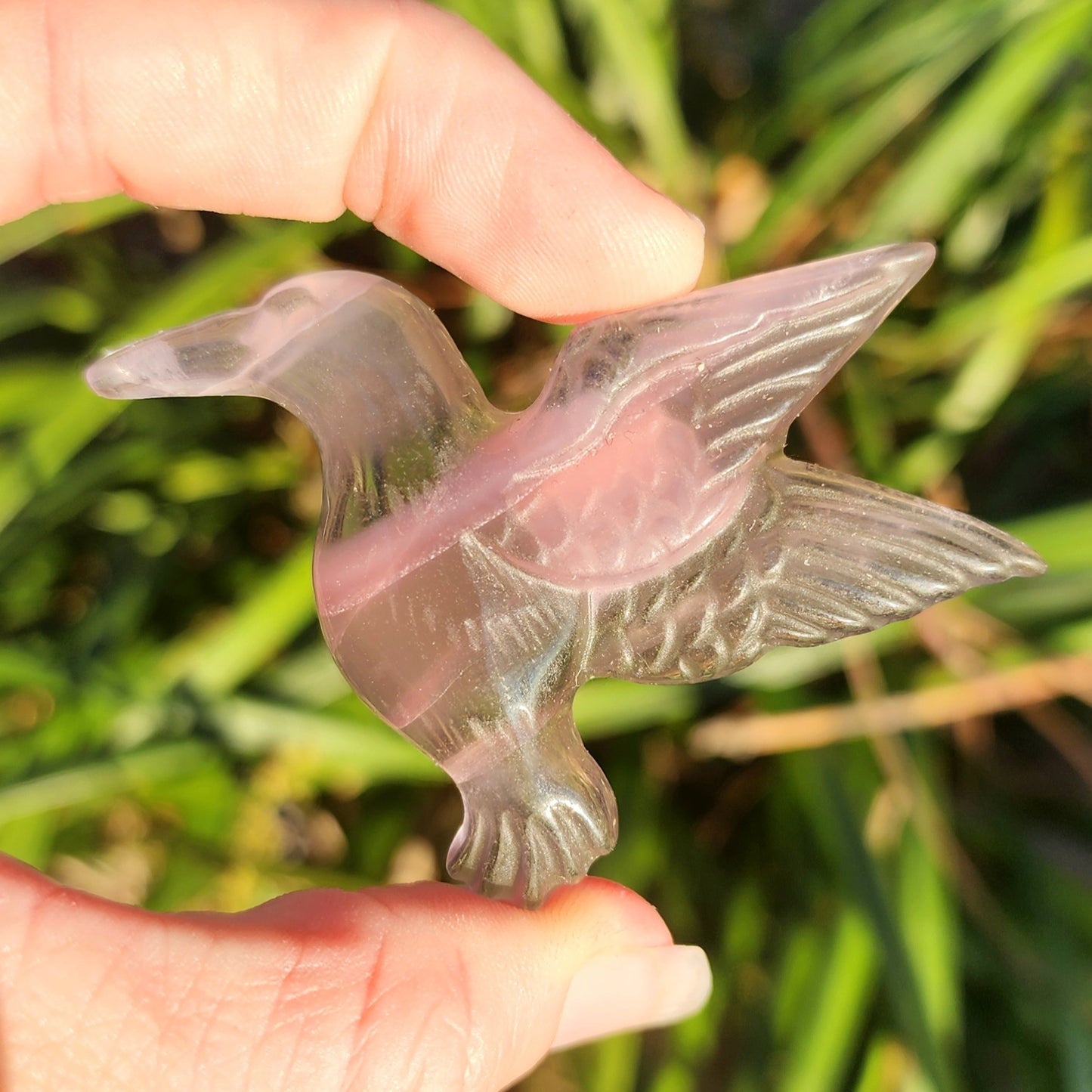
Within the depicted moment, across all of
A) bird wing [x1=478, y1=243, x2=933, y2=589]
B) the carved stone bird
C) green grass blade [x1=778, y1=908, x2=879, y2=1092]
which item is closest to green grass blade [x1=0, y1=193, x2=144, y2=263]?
the carved stone bird

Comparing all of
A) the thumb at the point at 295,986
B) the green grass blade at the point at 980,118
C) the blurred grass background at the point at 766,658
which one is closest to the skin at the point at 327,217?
the thumb at the point at 295,986

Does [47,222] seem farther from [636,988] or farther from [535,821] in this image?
[636,988]

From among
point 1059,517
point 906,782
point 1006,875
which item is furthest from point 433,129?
point 1006,875

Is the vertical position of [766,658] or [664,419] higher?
[664,419]

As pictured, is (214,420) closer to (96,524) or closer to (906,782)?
(96,524)

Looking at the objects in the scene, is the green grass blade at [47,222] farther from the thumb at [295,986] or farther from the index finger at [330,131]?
the thumb at [295,986]

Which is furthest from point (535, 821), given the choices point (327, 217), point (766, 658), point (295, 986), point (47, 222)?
point (47, 222)

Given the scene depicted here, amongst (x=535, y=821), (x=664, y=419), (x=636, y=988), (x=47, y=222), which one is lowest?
(x=636, y=988)

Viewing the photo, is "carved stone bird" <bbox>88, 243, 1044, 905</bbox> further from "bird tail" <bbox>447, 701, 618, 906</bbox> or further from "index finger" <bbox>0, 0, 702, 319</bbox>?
"index finger" <bbox>0, 0, 702, 319</bbox>
